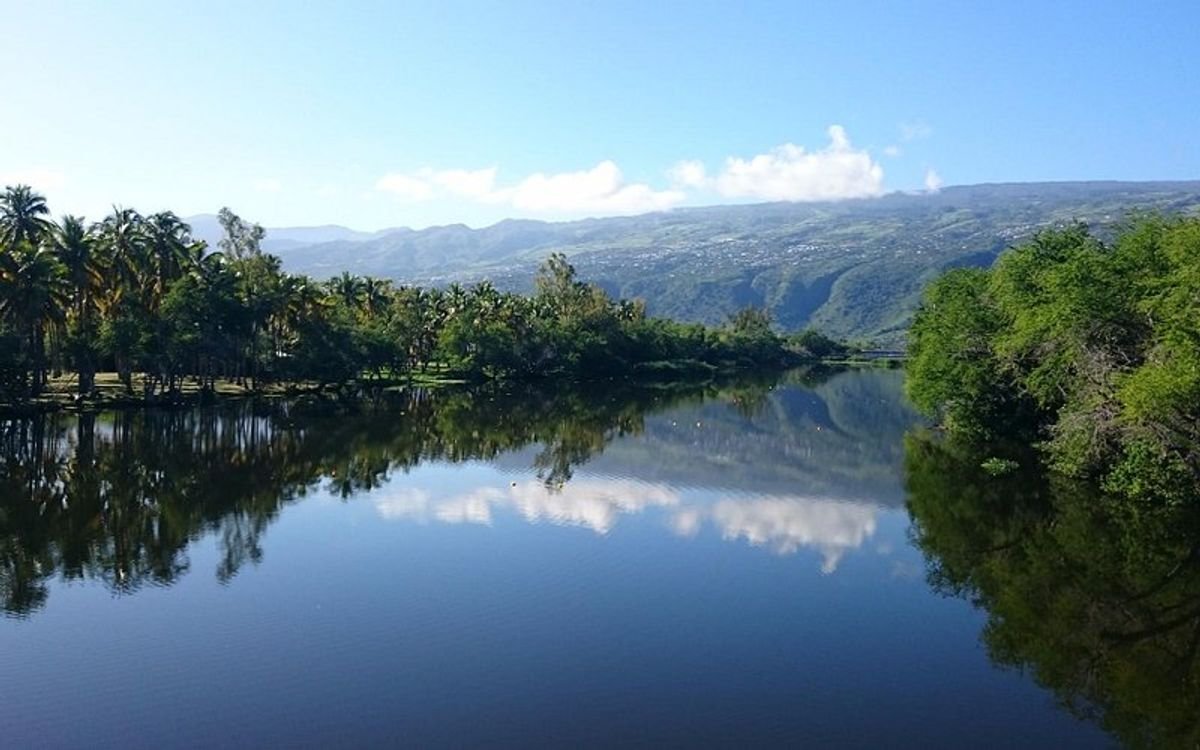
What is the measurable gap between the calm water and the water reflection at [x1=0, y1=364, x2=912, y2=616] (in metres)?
0.27

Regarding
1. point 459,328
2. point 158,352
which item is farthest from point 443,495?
point 459,328

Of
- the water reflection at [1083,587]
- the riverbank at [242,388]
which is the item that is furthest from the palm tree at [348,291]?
the water reflection at [1083,587]

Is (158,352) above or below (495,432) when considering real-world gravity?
above

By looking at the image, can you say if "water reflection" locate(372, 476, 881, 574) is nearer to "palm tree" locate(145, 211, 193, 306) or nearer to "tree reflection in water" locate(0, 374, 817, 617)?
"tree reflection in water" locate(0, 374, 817, 617)

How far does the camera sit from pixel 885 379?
158m

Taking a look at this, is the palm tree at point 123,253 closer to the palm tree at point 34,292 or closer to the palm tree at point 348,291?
the palm tree at point 34,292

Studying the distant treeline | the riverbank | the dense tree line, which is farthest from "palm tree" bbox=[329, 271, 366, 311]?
the dense tree line

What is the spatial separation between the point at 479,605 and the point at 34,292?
55.0 m

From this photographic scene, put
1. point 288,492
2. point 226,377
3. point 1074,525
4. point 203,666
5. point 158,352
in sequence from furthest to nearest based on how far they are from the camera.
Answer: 1. point 226,377
2. point 158,352
3. point 288,492
4. point 1074,525
5. point 203,666

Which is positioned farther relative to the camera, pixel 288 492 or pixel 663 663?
pixel 288 492

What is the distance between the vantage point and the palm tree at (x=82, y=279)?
74.2 meters

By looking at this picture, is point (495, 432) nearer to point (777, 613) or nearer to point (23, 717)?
point (777, 613)

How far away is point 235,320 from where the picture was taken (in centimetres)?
8669

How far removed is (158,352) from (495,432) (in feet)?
99.0
